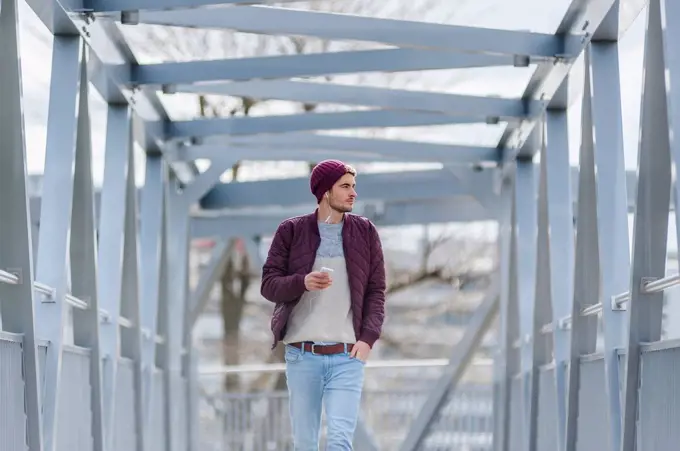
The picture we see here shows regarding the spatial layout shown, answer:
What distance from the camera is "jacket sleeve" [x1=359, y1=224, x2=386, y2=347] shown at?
17.7 ft

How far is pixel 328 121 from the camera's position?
1041 centimetres

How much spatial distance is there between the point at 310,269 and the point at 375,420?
7585 millimetres

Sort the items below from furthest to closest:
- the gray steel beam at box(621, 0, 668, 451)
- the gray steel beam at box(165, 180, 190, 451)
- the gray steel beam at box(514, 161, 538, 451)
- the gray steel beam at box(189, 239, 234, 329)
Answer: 1. the gray steel beam at box(189, 239, 234, 329)
2. the gray steel beam at box(165, 180, 190, 451)
3. the gray steel beam at box(514, 161, 538, 451)
4. the gray steel beam at box(621, 0, 668, 451)

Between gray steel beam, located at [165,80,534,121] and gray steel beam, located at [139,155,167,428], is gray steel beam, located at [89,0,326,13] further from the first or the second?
gray steel beam, located at [139,155,167,428]

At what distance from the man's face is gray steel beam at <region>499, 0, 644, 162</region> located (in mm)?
1741

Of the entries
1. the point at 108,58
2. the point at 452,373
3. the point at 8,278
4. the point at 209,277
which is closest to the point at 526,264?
the point at 452,373

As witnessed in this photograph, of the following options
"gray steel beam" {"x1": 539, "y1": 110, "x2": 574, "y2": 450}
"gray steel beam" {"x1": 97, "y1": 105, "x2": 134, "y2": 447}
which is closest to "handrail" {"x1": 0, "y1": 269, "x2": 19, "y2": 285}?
Answer: "gray steel beam" {"x1": 97, "y1": 105, "x2": 134, "y2": 447}

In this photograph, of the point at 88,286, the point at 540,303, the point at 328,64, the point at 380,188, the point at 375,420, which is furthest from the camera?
the point at 375,420

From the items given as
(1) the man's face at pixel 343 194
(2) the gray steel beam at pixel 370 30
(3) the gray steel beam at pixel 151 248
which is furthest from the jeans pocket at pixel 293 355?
(3) the gray steel beam at pixel 151 248

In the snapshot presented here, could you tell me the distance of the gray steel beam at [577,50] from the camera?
6.57m

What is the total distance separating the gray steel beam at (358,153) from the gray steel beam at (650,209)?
5.50 m

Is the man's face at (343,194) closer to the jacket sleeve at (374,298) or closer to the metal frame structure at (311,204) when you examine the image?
the jacket sleeve at (374,298)

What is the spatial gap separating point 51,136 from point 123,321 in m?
2.54

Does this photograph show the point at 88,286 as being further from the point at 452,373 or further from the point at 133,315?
the point at 452,373
